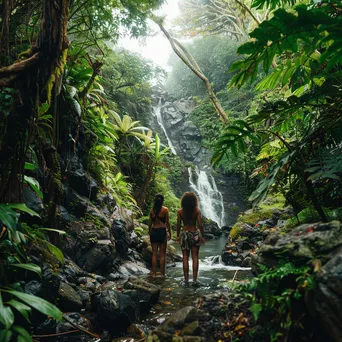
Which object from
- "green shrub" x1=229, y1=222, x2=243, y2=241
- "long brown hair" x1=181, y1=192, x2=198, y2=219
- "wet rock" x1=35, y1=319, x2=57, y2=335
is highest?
"long brown hair" x1=181, y1=192, x2=198, y2=219

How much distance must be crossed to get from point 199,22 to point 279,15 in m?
13.9

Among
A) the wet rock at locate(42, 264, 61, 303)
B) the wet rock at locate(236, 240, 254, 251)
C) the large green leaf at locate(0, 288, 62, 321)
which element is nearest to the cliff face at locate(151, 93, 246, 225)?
the wet rock at locate(236, 240, 254, 251)

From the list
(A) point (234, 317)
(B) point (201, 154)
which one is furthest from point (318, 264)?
(B) point (201, 154)

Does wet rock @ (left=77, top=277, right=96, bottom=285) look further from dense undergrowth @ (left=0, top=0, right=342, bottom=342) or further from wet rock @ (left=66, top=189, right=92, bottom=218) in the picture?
wet rock @ (left=66, top=189, right=92, bottom=218)

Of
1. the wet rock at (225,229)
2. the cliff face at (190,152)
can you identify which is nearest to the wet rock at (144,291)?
the wet rock at (225,229)

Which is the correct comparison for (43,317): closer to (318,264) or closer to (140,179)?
(318,264)

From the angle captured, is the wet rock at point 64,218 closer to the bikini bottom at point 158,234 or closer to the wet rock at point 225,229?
the bikini bottom at point 158,234

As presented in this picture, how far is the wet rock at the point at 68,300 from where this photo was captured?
3498mm

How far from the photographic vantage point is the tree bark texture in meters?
2.56

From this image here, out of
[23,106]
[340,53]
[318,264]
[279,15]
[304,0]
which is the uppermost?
[304,0]

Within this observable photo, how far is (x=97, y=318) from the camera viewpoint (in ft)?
10.8

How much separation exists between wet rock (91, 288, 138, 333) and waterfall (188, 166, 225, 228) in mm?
12793

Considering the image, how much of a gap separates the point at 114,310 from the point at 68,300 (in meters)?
0.73

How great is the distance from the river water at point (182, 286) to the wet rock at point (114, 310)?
0.97 feet
